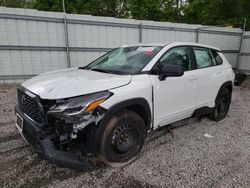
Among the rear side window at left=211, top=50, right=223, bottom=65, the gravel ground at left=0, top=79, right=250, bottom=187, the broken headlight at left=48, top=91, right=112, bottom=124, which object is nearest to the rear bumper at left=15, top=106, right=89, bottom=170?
the broken headlight at left=48, top=91, right=112, bottom=124

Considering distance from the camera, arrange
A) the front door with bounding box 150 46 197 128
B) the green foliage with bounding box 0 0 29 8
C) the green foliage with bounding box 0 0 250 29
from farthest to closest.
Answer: the green foliage with bounding box 0 0 29 8
the green foliage with bounding box 0 0 250 29
the front door with bounding box 150 46 197 128

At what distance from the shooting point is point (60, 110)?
2158mm

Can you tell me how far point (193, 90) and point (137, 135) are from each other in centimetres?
141

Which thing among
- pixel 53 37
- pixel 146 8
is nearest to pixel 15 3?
Result: pixel 146 8

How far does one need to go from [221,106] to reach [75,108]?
3.59m

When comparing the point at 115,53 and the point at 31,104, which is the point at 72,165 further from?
the point at 115,53

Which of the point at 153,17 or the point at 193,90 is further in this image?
the point at 153,17

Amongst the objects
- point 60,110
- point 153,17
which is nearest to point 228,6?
point 153,17

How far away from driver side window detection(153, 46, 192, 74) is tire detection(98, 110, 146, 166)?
3.00 feet

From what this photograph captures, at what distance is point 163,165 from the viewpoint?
2.78m

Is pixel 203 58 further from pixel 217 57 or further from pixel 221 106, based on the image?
pixel 221 106

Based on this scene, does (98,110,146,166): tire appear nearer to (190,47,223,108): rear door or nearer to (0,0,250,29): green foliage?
(190,47,223,108): rear door

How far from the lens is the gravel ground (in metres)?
2.43

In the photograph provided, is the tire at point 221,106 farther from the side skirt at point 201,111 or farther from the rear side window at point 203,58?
the rear side window at point 203,58
